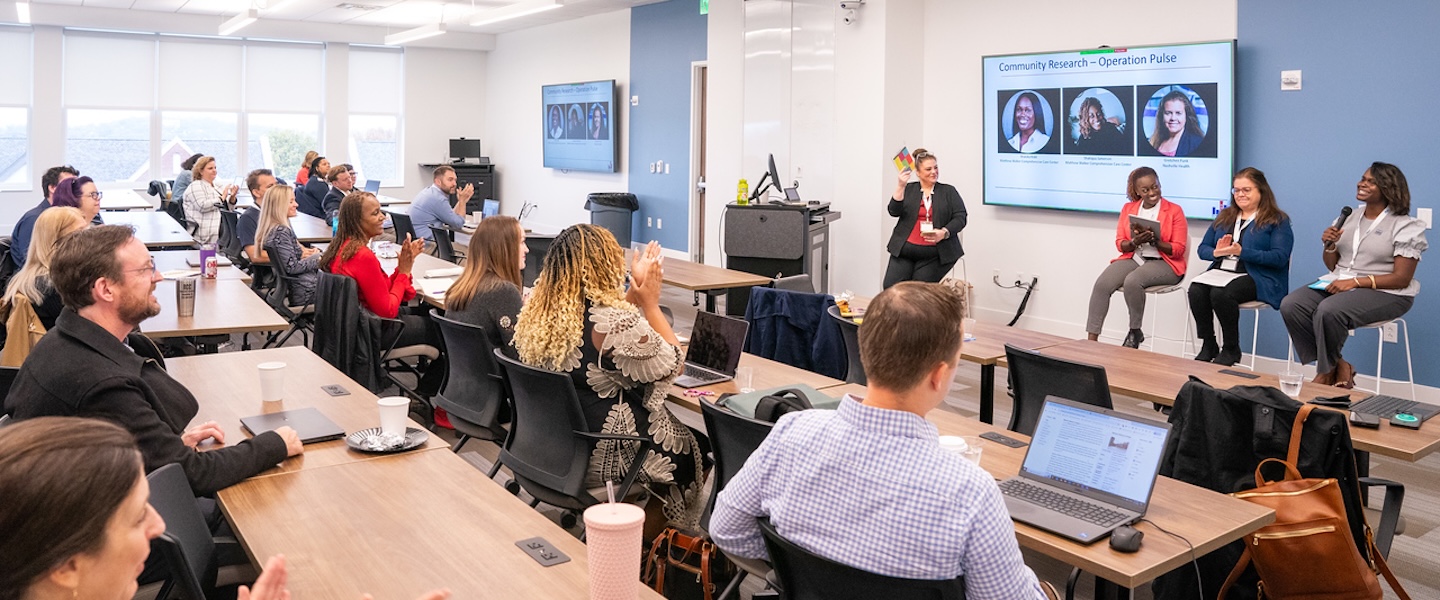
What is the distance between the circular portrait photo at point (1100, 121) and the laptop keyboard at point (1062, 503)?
5.38m

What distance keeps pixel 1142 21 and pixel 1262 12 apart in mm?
799

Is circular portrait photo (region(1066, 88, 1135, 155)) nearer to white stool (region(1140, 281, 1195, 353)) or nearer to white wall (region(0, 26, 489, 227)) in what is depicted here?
white stool (region(1140, 281, 1195, 353))

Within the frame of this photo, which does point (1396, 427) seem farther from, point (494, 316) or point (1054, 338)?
point (494, 316)

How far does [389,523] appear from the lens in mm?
2199

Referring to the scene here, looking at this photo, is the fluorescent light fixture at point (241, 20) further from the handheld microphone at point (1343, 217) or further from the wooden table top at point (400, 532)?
the wooden table top at point (400, 532)

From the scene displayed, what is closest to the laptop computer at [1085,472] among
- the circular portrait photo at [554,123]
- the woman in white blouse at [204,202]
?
the woman in white blouse at [204,202]

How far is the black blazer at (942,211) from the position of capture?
789cm

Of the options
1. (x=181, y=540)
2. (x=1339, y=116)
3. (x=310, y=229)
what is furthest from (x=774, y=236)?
(x=181, y=540)

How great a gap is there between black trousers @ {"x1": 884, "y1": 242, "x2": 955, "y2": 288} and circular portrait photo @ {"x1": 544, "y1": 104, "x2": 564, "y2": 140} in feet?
24.1

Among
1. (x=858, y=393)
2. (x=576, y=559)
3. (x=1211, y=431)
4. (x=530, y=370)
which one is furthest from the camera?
(x=858, y=393)

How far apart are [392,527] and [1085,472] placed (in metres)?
1.51

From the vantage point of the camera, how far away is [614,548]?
5.61 ft

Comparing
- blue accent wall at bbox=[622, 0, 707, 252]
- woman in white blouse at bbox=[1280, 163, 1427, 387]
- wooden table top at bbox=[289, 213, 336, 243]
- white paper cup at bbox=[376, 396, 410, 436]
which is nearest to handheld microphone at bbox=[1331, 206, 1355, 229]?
woman in white blouse at bbox=[1280, 163, 1427, 387]

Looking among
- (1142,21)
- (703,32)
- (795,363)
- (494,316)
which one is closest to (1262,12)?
(1142,21)
